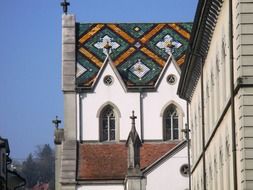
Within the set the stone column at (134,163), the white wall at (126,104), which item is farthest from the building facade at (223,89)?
the white wall at (126,104)

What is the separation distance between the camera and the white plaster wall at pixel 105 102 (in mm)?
68625

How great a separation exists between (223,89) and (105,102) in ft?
117

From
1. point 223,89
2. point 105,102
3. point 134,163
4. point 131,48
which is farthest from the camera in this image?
point 131,48

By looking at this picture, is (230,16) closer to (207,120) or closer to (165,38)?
(207,120)

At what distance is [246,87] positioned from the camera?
28.0 meters

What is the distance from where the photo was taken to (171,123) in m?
68.8

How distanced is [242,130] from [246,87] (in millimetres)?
1060

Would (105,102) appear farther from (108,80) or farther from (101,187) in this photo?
(101,187)

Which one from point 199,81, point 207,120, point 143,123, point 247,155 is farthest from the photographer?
point 143,123

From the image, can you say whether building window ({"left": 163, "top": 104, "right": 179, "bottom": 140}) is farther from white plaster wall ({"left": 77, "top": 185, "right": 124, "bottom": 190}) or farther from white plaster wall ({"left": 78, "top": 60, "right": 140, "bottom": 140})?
white plaster wall ({"left": 77, "top": 185, "right": 124, "bottom": 190})

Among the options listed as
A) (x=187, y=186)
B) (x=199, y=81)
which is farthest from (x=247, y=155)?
(x=187, y=186)

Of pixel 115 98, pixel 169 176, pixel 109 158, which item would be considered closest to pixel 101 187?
pixel 109 158

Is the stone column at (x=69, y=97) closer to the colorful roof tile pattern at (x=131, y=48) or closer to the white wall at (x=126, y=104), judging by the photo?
the colorful roof tile pattern at (x=131, y=48)

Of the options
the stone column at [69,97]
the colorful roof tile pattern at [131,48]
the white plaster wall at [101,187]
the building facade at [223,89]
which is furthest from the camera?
the colorful roof tile pattern at [131,48]
